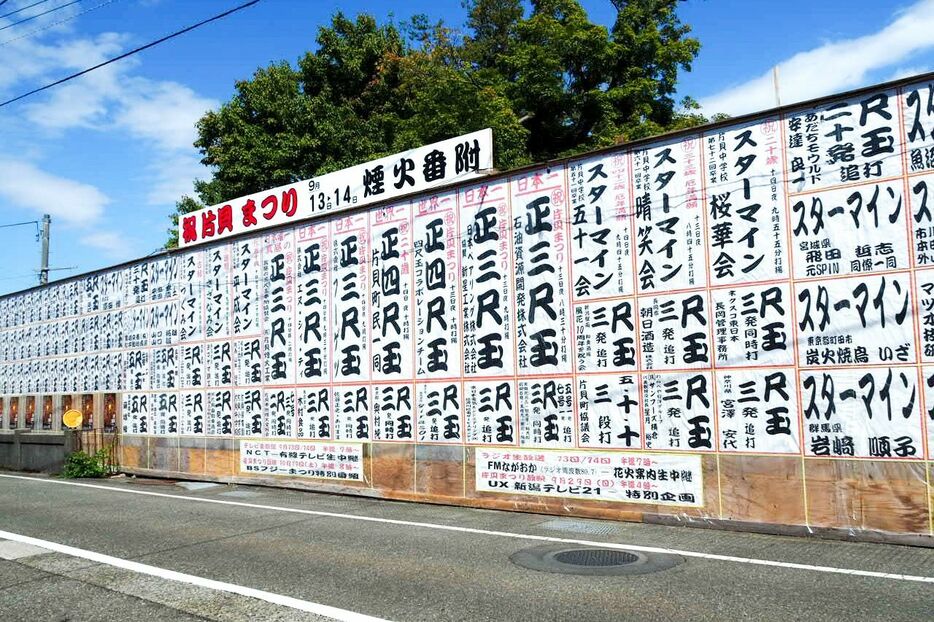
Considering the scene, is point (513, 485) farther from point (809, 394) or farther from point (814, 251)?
point (814, 251)

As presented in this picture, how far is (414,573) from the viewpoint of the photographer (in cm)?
735

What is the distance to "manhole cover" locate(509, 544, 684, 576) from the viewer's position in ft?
24.1

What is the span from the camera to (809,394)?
8945 millimetres

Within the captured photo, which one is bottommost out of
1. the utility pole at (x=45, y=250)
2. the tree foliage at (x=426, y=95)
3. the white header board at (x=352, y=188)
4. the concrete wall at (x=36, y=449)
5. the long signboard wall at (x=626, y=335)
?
the concrete wall at (x=36, y=449)

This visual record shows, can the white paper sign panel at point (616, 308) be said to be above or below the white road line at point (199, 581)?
above

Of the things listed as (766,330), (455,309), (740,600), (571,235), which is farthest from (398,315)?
(740,600)

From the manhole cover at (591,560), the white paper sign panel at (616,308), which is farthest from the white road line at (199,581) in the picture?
the white paper sign panel at (616,308)

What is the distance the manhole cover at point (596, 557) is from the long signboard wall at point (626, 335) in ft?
6.79

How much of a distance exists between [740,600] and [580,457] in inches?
186

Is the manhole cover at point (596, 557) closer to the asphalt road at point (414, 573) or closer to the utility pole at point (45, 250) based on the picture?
the asphalt road at point (414, 573)

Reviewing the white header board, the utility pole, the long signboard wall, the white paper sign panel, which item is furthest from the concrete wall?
the utility pole

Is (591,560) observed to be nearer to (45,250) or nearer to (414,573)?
(414,573)

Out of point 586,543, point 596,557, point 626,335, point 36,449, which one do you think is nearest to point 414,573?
point 596,557

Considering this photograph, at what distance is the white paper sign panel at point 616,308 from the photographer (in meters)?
8.70
